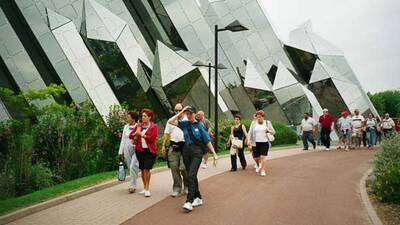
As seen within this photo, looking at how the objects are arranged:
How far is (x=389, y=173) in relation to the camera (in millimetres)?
8055

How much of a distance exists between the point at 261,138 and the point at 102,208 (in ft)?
17.6

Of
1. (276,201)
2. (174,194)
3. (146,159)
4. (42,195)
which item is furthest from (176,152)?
(42,195)

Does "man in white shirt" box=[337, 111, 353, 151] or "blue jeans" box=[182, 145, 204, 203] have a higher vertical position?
"blue jeans" box=[182, 145, 204, 203]

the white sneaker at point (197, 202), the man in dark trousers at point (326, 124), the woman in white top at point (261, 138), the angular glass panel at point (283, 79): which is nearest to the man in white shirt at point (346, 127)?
the man in dark trousers at point (326, 124)

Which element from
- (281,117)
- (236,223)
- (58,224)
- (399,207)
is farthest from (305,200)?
(281,117)

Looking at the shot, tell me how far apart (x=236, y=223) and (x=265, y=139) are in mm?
5644

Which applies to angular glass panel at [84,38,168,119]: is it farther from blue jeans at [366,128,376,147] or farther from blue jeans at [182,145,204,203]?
blue jeans at [182,145,204,203]

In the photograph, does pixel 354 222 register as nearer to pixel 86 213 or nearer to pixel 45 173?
pixel 86 213

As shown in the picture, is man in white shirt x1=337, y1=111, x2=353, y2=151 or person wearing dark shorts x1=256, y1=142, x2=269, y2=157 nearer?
person wearing dark shorts x1=256, y1=142, x2=269, y2=157

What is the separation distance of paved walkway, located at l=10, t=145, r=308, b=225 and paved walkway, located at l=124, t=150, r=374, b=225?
0.30 m

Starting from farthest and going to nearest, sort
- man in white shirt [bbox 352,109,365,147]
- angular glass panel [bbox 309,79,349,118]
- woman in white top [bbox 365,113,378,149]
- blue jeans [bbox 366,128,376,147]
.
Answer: angular glass panel [bbox 309,79,349,118]
blue jeans [bbox 366,128,376,147]
woman in white top [bbox 365,113,378,149]
man in white shirt [bbox 352,109,365,147]

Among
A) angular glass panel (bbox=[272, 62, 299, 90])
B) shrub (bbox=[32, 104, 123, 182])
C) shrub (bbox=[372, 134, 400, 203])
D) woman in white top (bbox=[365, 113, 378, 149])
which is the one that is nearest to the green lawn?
shrub (bbox=[32, 104, 123, 182])

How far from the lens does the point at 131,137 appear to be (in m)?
9.03

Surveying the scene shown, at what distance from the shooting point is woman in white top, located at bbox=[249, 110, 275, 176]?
11977 millimetres
